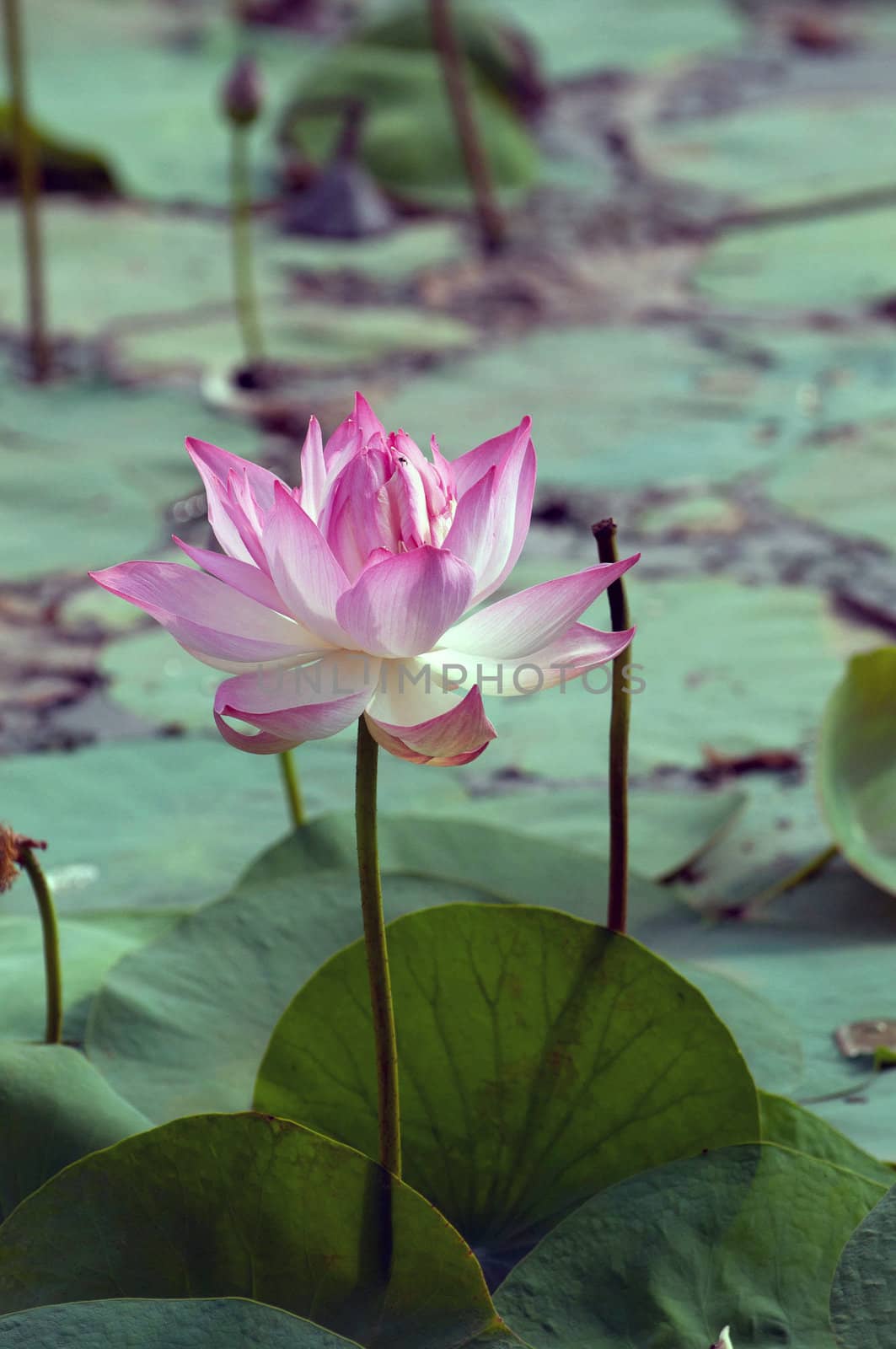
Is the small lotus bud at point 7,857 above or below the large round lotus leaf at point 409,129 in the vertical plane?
below

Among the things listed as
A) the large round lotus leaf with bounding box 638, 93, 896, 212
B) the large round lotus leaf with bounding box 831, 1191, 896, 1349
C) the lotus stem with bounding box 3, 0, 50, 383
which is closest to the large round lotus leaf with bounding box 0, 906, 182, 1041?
the large round lotus leaf with bounding box 831, 1191, 896, 1349

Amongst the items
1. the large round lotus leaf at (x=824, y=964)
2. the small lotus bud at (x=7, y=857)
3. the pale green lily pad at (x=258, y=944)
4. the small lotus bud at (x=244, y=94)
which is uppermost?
the small lotus bud at (x=244, y=94)

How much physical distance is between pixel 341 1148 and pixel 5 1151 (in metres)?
0.19

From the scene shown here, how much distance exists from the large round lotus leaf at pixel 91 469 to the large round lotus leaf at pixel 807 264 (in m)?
1.06

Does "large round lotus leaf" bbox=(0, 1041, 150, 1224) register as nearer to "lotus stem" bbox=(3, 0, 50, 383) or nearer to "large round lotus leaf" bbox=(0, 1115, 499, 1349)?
"large round lotus leaf" bbox=(0, 1115, 499, 1349)

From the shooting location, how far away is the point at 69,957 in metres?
0.90

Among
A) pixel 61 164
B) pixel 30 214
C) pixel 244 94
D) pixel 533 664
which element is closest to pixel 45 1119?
pixel 533 664

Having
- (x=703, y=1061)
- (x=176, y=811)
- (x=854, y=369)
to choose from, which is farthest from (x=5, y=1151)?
(x=854, y=369)

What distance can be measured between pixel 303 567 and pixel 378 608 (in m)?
0.03

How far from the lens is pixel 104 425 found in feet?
6.97

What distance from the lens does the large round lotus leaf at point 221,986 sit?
2.50ft

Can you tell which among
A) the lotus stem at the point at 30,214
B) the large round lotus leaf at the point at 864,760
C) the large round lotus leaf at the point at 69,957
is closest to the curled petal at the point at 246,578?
the large round lotus leaf at the point at 69,957

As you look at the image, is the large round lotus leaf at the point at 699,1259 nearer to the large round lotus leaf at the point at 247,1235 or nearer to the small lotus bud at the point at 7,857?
the large round lotus leaf at the point at 247,1235

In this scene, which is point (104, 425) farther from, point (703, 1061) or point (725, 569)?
point (703, 1061)
